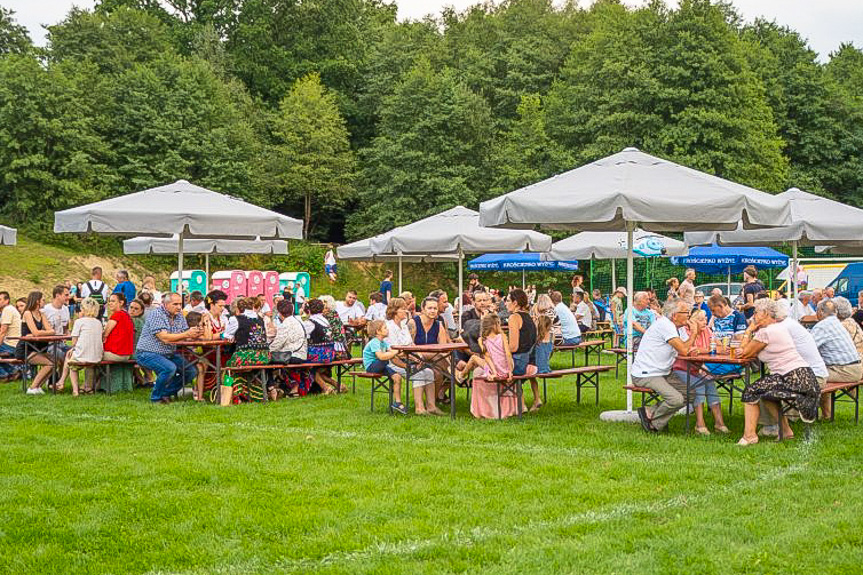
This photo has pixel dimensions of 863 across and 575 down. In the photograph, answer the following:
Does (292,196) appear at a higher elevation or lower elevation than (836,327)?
higher

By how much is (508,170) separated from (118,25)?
70.3 feet

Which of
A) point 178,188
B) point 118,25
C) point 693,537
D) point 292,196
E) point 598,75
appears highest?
point 118,25

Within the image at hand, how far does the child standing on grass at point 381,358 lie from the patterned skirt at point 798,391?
4.17 m

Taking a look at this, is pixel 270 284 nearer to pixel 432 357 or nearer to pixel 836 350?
pixel 432 357

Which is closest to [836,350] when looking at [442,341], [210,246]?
[442,341]

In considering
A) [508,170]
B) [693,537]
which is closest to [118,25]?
[508,170]

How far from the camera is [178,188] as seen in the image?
14719mm

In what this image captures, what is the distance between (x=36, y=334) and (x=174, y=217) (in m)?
2.73

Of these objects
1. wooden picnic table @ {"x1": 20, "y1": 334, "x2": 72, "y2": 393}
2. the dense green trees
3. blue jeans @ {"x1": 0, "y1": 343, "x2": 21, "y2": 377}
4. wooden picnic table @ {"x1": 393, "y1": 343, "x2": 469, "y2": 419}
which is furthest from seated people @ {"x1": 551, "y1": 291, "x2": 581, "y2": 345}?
the dense green trees

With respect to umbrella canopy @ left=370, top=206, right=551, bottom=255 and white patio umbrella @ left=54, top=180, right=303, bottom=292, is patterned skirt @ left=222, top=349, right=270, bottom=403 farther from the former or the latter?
umbrella canopy @ left=370, top=206, right=551, bottom=255

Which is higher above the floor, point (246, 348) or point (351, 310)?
point (351, 310)

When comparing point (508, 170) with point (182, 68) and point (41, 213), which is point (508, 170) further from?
point (41, 213)

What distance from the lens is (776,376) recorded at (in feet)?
30.4

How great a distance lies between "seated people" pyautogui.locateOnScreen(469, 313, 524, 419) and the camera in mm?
10789
